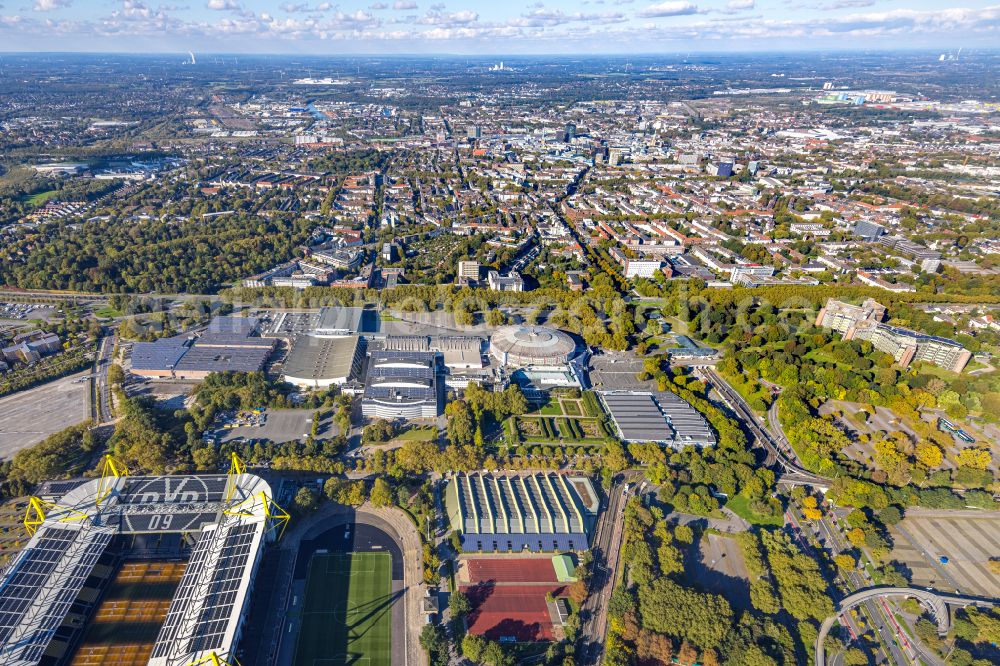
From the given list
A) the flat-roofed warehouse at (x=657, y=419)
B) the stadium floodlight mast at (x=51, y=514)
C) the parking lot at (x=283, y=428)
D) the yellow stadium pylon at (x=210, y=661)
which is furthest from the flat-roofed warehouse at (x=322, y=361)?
the yellow stadium pylon at (x=210, y=661)

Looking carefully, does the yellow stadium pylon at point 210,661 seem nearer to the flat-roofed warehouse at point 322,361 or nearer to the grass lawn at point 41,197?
the flat-roofed warehouse at point 322,361

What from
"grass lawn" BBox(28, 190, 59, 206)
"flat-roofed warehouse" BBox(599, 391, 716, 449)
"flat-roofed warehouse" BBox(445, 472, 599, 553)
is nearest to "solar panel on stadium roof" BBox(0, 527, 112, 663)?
"flat-roofed warehouse" BBox(445, 472, 599, 553)

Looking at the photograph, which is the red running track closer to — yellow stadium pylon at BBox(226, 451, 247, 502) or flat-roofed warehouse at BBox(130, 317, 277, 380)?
yellow stadium pylon at BBox(226, 451, 247, 502)

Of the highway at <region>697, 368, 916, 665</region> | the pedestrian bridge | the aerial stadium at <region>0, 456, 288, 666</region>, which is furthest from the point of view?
the pedestrian bridge

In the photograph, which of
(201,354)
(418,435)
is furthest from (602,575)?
(201,354)

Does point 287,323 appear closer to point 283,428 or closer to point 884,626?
point 283,428

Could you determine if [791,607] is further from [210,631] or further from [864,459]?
[210,631]

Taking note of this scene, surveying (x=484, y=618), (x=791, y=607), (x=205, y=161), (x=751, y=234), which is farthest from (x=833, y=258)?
(x=205, y=161)
